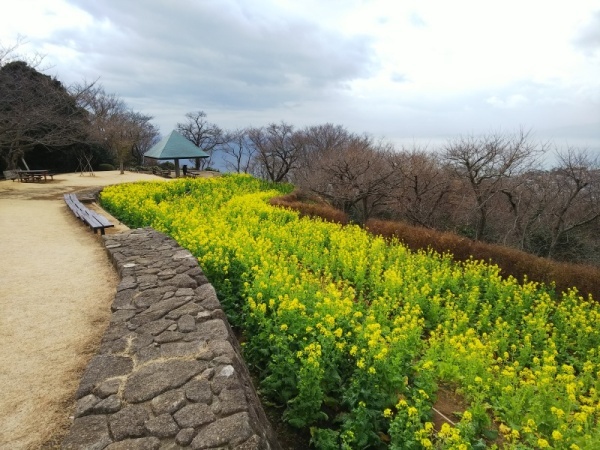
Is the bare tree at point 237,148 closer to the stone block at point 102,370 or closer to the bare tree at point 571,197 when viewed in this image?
the bare tree at point 571,197

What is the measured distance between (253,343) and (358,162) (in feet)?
52.7

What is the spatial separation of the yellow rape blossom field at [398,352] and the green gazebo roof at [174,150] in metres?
17.5

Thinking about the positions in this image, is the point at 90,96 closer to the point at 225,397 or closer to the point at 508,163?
the point at 508,163

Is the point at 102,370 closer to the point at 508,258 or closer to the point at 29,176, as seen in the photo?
the point at 508,258

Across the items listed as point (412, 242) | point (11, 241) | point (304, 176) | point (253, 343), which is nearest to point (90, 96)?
point (304, 176)

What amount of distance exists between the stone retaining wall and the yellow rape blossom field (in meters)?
0.66

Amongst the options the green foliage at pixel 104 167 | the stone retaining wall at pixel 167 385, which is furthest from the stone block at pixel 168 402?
the green foliage at pixel 104 167

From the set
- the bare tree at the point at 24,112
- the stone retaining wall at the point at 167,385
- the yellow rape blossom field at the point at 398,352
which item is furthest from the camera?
the bare tree at the point at 24,112

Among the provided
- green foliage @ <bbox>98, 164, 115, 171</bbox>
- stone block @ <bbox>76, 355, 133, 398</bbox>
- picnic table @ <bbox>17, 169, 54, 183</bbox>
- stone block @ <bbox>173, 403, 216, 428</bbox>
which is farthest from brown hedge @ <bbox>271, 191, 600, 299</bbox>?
green foliage @ <bbox>98, 164, 115, 171</bbox>

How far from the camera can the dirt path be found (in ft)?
10.4

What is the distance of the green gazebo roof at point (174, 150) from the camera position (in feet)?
82.6

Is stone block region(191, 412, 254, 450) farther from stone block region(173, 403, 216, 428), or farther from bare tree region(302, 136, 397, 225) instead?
bare tree region(302, 136, 397, 225)

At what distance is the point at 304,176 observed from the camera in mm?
24531

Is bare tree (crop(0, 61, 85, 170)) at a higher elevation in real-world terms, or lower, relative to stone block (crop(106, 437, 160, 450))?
higher
